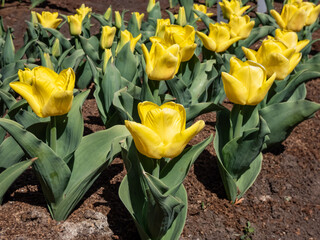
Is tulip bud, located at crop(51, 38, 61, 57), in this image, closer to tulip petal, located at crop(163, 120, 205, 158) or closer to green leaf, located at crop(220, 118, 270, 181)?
green leaf, located at crop(220, 118, 270, 181)

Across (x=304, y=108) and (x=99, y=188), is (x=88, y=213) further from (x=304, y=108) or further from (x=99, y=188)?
(x=304, y=108)

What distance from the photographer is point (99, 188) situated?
188 centimetres

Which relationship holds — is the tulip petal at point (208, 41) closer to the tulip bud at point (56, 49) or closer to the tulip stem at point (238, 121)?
the tulip stem at point (238, 121)


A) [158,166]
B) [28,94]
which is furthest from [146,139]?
[28,94]

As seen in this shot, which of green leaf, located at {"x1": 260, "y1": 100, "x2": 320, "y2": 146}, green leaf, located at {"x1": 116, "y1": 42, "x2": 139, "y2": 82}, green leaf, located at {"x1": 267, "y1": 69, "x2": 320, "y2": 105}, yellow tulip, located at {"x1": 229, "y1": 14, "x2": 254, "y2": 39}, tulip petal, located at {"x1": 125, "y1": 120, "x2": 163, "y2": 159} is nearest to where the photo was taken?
tulip petal, located at {"x1": 125, "y1": 120, "x2": 163, "y2": 159}

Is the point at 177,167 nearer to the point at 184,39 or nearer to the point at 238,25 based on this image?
the point at 184,39

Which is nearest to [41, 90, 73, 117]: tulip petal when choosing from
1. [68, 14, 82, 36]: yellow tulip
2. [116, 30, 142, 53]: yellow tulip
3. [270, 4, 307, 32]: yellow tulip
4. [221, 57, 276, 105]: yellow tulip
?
[221, 57, 276, 105]: yellow tulip

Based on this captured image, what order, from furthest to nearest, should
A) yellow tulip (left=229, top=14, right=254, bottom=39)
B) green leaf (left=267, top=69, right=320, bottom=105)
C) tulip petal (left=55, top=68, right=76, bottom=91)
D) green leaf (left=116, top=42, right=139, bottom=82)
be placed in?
yellow tulip (left=229, top=14, right=254, bottom=39), green leaf (left=116, top=42, right=139, bottom=82), green leaf (left=267, top=69, right=320, bottom=105), tulip petal (left=55, top=68, right=76, bottom=91)

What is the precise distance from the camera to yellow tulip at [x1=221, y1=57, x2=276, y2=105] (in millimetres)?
1530

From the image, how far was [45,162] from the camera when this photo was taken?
1426mm

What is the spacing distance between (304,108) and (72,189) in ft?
3.39

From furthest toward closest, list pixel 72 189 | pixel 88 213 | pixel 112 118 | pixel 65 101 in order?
pixel 112 118, pixel 88 213, pixel 72 189, pixel 65 101

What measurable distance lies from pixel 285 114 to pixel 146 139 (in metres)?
0.99

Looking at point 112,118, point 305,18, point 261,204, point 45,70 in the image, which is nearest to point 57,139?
point 45,70
